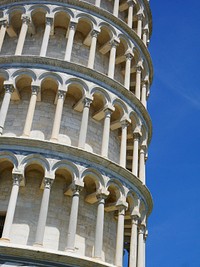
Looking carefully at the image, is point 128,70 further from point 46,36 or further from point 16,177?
point 16,177

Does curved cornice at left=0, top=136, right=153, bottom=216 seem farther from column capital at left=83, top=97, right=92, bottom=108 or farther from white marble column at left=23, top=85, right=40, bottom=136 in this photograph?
column capital at left=83, top=97, right=92, bottom=108

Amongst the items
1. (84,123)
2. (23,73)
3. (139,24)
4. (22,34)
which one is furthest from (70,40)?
(139,24)

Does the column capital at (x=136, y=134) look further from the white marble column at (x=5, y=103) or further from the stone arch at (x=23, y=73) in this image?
the white marble column at (x=5, y=103)

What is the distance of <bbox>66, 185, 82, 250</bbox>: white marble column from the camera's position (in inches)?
576

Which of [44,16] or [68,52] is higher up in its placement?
[44,16]

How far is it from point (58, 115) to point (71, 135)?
1.21 meters

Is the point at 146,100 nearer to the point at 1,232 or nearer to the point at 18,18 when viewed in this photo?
the point at 18,18

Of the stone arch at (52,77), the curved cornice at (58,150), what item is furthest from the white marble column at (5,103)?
the stone arch at (52,77)

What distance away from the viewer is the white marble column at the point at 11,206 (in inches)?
556

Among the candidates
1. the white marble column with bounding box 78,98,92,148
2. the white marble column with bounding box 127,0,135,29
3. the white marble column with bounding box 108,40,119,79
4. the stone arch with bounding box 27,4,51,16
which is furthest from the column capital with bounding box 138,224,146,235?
the stone arch with bounding box 27,4,51,16

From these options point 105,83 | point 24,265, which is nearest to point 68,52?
point 105,83

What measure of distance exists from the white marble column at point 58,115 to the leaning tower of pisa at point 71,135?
4 centimetres

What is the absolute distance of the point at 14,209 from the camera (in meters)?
14.6

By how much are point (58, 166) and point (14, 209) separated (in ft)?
7.27
